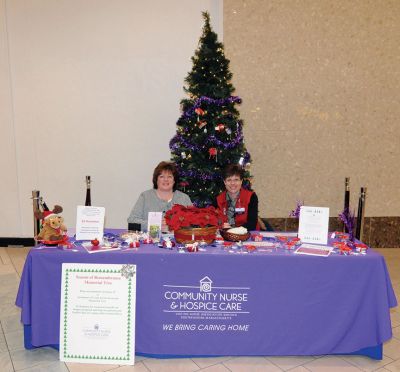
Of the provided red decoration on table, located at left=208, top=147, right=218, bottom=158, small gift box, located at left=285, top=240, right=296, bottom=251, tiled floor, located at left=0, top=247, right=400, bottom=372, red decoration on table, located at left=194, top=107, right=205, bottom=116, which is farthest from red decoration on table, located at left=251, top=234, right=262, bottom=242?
red decoration on table, located at left=194, top=107, right=205, bottom=116

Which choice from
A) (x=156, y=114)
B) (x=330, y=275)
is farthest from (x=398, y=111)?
(x=330, y=275)

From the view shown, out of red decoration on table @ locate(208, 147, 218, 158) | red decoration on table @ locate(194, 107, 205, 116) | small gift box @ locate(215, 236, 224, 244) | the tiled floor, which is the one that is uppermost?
red decoration on table @ locate(194, 107, 205, 116)

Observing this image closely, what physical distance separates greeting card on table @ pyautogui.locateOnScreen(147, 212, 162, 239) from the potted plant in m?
0.11

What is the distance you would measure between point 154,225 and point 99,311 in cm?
63

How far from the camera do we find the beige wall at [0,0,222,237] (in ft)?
15.5

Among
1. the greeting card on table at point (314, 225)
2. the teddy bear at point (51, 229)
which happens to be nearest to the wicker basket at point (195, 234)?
the greeting card on table at point (314, 225)

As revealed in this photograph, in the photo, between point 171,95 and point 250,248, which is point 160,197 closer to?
point 250,248

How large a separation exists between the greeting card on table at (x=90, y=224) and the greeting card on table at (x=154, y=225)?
0.99 ft

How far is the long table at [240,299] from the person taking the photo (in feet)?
7.48

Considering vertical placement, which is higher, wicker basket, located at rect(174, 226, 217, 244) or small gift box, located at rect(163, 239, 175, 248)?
wicker basket, located at rect(174, 226, 217, 244)

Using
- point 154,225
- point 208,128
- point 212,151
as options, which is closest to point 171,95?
point 208,128

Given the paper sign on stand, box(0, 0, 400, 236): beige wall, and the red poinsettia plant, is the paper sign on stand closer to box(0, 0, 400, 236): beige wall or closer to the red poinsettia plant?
the red poinsettia plant

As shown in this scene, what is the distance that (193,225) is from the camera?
8.11 feet

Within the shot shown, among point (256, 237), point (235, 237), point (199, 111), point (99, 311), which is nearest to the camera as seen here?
point (99, 311)
